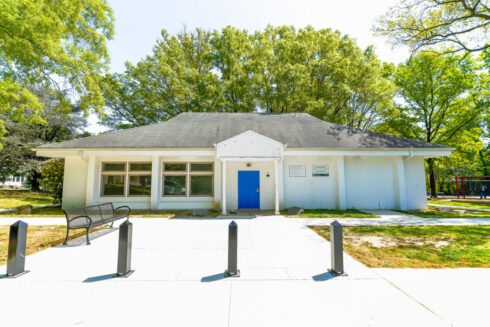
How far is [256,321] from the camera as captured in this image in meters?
2.54

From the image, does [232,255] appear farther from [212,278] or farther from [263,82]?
[263,82]

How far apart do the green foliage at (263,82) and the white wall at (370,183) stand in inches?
379

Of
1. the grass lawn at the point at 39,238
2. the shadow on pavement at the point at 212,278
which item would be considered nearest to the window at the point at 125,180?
the grass lawn at the point at 39,238

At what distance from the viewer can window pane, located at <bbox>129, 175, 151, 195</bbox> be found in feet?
40.3

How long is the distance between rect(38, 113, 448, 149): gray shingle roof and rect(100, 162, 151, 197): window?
1552 mm

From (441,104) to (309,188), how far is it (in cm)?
1963

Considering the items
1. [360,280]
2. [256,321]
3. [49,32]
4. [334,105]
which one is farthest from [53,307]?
[334,105]

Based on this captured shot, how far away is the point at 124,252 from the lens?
3.82 metres

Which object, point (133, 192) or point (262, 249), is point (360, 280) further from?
point (133, 192)

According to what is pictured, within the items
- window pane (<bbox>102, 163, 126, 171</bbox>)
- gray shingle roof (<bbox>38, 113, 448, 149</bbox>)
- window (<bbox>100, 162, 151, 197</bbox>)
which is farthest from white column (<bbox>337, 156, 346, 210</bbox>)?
window pane (<bbox>102, 163, 126, 171</bbox>)

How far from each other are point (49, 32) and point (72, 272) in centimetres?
1133

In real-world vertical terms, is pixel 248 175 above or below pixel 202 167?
below

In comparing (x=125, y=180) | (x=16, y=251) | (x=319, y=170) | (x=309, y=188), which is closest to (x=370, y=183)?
(x=319, y=170)

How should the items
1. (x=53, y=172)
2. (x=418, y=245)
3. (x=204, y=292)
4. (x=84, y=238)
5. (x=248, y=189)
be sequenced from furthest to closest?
(x=53, y=172) < (x=248, y=189) < (x=84, y=238) < (x=418, y=245) < (x=204, y=292)
